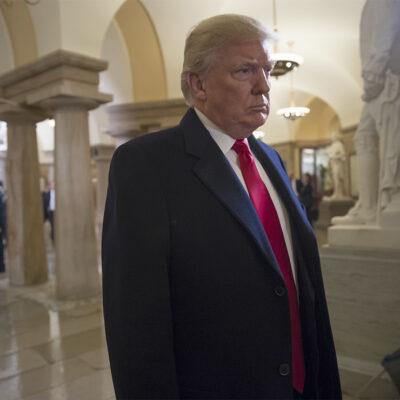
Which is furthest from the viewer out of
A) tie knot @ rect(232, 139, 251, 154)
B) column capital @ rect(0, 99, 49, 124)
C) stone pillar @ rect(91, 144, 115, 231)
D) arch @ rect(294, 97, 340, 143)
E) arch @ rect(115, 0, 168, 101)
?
arch @ rect(294, 97, 340, 143)

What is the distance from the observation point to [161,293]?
3.46 feet

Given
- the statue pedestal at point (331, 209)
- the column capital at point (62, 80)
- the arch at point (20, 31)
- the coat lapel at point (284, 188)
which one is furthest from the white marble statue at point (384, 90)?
the statue pedestal at point (331, 209)

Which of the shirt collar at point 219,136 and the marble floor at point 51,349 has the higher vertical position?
the shirt collar at point 219,136

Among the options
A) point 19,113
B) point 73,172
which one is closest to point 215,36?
point 73,172

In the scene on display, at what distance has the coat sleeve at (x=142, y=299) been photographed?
1.05 meters

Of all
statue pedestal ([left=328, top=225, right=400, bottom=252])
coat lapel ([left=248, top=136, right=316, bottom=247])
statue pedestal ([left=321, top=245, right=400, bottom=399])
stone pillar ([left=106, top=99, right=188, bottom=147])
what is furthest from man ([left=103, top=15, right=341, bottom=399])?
stone pillar ([left=106, top=99, right=188, bottom=147])

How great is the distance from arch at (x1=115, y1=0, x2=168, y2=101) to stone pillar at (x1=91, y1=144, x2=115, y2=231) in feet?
13.9

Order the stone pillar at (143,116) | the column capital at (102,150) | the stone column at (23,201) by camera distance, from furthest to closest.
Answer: the column capital at (102,150) → the stone pillar at (143,116) → the stone column at (23,201)

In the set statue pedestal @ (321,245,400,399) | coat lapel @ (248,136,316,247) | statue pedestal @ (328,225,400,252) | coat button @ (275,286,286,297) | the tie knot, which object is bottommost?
statue pedestal @ (321,245,400,399)

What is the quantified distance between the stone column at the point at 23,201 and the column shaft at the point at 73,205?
128cm

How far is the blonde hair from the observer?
3.79 feet

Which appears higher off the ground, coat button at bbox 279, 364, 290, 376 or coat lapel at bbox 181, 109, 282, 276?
coat lapel at bbox 181, 109, 282, 276

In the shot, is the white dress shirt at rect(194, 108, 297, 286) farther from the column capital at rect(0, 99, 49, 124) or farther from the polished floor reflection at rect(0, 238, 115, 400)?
the column capital at rect(0, 99, 49, 124)

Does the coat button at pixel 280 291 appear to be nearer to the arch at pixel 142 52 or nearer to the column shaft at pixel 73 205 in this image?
the column shaft at pixel 73 205
